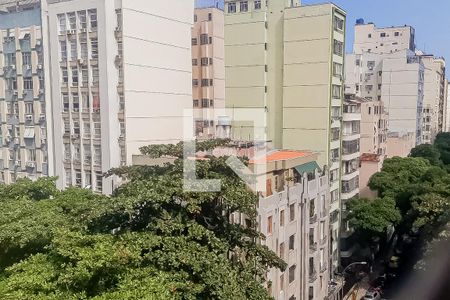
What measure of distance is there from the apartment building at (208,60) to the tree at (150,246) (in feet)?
31.3

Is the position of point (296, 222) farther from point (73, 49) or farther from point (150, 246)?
point (73, 49)

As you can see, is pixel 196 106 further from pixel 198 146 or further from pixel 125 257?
pixel 125 257

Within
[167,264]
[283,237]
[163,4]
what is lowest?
[283,237]

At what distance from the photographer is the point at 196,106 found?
50.6 ft

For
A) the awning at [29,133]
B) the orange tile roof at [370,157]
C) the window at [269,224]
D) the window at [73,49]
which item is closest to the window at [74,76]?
the window at [73,49]

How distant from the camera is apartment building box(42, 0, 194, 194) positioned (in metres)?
9.75

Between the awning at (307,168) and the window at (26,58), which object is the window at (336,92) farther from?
the window at (26,58)

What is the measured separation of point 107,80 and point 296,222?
5.24m

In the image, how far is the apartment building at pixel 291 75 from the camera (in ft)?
38.2

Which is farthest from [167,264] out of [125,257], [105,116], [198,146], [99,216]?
[105,116]

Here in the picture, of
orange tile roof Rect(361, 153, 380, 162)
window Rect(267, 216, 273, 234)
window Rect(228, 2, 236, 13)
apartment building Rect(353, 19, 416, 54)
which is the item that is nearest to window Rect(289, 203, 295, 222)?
window Rect(267, 216, 273, 234)

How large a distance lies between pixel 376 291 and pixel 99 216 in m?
→ 9.17

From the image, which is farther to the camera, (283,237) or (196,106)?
(196,106)

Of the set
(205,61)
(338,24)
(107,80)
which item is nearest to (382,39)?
(205,61)
